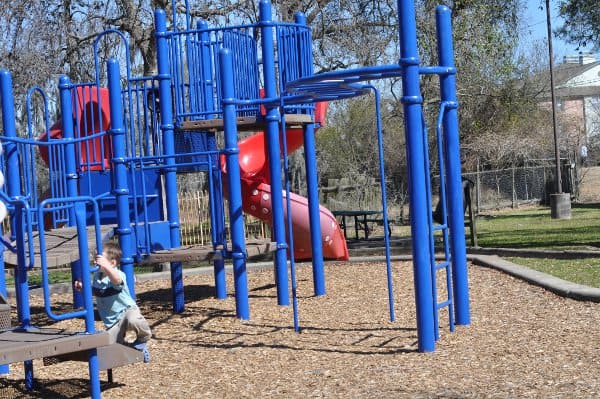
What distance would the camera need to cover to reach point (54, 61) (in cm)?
1533

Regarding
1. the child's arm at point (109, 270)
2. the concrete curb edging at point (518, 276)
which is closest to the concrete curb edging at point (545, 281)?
the concrete curb edging at point (518, 276)

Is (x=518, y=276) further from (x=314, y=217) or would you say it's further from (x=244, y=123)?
(x=244, y=123)

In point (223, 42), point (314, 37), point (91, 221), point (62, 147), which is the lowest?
point (91, 221)

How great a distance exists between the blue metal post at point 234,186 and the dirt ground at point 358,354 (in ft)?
0.92

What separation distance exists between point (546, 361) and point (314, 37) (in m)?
11.8

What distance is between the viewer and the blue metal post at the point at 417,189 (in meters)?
6.64

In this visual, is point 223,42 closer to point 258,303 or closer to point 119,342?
point 258,303

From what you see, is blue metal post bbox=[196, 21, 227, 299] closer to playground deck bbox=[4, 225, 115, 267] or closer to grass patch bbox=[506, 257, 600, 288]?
playground deck bbox=[4, 225, 115, 267]

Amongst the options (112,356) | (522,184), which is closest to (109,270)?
(112,356)

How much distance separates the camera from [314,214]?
9805 mm

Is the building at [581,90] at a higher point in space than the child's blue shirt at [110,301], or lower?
higher

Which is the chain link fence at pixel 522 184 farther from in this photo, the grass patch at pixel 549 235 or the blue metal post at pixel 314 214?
the blue metal post at pixel 314 214

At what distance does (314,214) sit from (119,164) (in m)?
2.42

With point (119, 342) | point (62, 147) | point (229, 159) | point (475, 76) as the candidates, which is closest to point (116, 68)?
point (229, 159)
